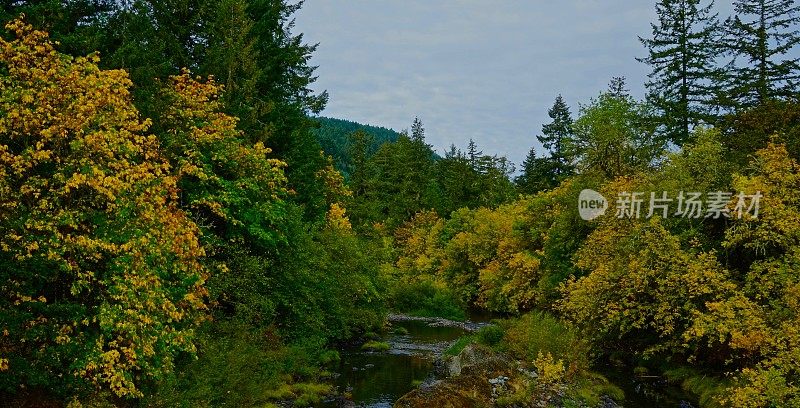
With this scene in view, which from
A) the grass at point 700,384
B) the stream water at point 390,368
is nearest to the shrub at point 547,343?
the grass at point 700,384

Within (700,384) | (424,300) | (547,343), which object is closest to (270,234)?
(547,343)

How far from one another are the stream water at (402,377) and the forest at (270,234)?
0.73 metres

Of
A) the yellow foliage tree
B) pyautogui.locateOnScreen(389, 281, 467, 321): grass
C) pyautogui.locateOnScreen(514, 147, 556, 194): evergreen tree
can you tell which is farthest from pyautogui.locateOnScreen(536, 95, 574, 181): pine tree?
the yellow foliage tree

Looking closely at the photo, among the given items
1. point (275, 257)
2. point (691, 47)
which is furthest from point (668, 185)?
point (691, 47)

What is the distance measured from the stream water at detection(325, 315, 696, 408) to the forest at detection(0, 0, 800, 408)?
73cm

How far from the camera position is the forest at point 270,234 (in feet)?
37.4

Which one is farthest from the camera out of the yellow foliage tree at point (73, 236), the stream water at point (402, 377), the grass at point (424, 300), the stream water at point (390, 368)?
the grass at point (424, 300)

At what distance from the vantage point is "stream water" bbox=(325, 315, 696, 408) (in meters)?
22.1

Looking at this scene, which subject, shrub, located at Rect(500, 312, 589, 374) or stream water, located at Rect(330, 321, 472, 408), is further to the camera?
shrub, located at Rect(500, 312, 589, 374)

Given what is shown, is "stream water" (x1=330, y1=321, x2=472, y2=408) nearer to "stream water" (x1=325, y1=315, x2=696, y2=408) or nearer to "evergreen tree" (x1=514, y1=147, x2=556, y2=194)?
"stream water" (x1=325, y1=315, x2=696, y2=408)

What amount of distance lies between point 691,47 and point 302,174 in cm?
2845

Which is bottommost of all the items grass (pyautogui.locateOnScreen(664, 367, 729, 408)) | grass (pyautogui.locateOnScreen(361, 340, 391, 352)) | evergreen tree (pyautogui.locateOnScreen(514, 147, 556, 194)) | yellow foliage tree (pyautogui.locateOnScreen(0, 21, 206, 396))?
grass (pyautogui.locateOnScreen(361, 340, 391, 352))

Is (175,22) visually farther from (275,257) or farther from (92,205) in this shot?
(92,205)

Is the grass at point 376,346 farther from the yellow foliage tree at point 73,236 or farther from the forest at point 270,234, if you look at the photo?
the yellow foliage tree at point 73,236
